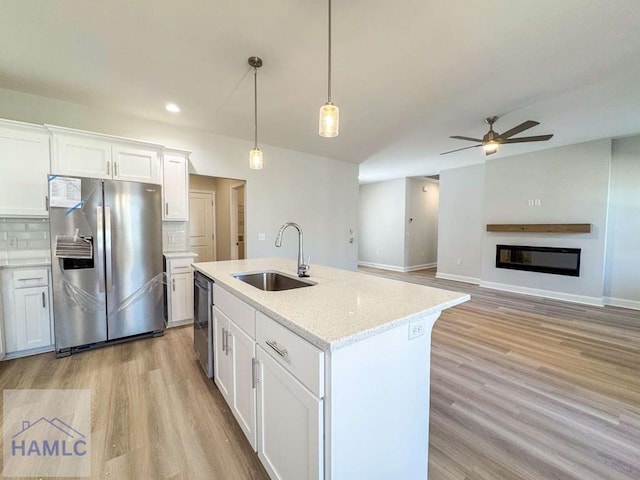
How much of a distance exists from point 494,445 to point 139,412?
7.46 feet

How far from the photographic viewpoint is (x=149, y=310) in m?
2.98

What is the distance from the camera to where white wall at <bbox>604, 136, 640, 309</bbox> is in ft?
13.4

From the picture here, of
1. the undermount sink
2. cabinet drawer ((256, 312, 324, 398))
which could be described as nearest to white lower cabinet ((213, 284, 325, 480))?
cabinet drawer ((256, 312, 324, 398))

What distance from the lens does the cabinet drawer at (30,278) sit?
8.16 feet

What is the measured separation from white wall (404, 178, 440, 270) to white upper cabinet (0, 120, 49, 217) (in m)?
6.94

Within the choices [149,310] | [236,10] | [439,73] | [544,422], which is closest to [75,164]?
[149,310]

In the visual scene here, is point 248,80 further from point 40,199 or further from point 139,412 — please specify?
point 139,412

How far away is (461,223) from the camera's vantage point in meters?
6.11

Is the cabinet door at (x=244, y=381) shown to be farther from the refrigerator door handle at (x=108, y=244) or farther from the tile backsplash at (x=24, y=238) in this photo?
the tile backsplash at (x=24, y=238)

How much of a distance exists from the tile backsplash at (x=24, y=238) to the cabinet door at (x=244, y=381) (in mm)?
2586

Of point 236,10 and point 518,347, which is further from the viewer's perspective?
point 518,347

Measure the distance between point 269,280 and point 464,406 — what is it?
1739 mm

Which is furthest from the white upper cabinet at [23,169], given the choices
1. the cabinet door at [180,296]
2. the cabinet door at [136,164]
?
the cabinet door at [180,296]

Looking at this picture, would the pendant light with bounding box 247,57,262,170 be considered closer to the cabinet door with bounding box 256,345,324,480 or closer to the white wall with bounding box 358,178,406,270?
the cabinet door with bounding box 256,345,324,480
